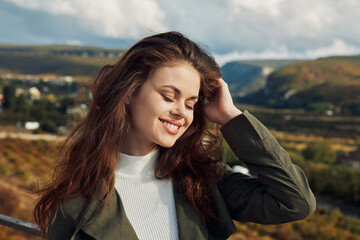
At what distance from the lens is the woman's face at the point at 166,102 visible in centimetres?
153

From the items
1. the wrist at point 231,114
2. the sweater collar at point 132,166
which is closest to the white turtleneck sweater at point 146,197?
the sweater collar at point 132,166

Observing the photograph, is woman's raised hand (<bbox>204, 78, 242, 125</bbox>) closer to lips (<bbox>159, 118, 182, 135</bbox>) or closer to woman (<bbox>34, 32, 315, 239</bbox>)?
woman (<bbox>34, 32, 315, 239</bbox>)

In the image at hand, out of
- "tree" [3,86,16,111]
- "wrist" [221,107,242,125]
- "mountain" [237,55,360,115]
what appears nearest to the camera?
"wrist" [221,107,242,125]

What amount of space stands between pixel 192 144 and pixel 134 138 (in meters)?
0.30

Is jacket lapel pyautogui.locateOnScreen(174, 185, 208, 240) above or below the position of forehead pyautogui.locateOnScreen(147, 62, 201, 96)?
below

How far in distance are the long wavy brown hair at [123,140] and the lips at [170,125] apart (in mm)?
199

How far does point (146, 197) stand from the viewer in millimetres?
1646

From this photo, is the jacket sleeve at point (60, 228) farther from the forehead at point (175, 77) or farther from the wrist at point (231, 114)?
the wrist at point (231, 114)

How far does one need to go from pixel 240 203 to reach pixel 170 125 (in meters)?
0.48

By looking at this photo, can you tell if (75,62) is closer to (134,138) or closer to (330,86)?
(330,86)

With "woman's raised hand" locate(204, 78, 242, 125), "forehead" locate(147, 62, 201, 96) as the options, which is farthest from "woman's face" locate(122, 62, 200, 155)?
"woman's raised hand" locate(204, 78, 242, 125)

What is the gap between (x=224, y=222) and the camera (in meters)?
1.58

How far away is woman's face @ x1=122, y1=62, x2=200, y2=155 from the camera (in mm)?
1529

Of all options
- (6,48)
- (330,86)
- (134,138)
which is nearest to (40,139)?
(134,138)
